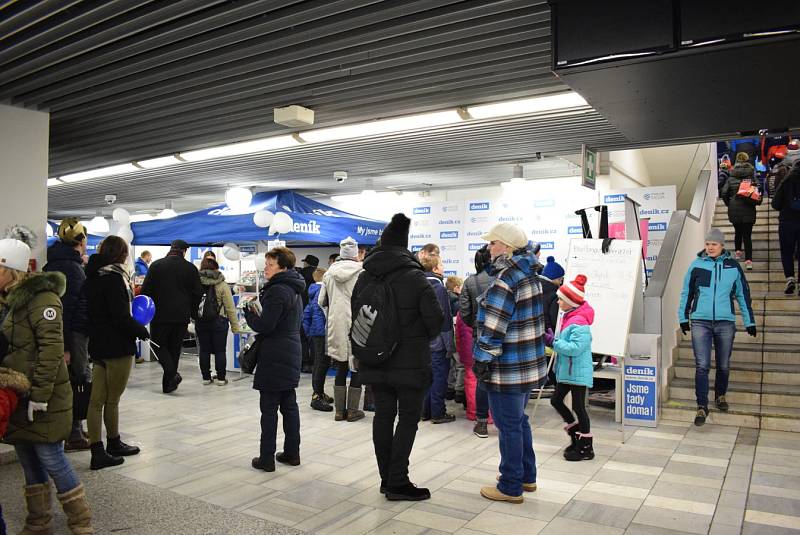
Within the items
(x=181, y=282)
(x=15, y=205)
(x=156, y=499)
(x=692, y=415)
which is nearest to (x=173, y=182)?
(x=181, y=282)

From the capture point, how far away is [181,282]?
719cm

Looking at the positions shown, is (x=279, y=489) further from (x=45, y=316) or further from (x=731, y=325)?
(x=731, y=325)

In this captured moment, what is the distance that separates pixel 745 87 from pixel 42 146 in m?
6.00

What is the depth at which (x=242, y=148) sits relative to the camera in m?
8.00

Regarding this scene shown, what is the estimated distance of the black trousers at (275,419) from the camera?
420cm

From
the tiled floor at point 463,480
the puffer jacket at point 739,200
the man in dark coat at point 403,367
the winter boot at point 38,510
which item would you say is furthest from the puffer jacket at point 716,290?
the winter boot at point 38,510

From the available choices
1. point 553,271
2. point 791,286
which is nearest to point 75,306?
point 553,271

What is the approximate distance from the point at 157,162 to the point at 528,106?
18.8 ft

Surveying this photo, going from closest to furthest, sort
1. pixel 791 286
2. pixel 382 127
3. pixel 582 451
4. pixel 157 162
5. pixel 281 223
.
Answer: pixel 582 451 → pixel 382 127 → pixel 791 286 → pixel 281 223 → pixel 157 162

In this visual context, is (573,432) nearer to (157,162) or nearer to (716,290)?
(716,290)

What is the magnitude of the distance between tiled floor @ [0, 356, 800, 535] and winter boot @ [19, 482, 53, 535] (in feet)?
0.99

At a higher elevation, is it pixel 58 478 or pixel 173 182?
pixel 173 182

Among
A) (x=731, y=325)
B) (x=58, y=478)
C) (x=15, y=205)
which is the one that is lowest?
(x=58, y=478)

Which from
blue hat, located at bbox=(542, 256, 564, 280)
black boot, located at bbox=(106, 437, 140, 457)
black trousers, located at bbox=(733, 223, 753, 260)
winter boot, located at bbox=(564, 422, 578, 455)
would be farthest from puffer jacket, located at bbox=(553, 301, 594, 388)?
black trousers, located at bbox=(733, 223, 753, 260)
